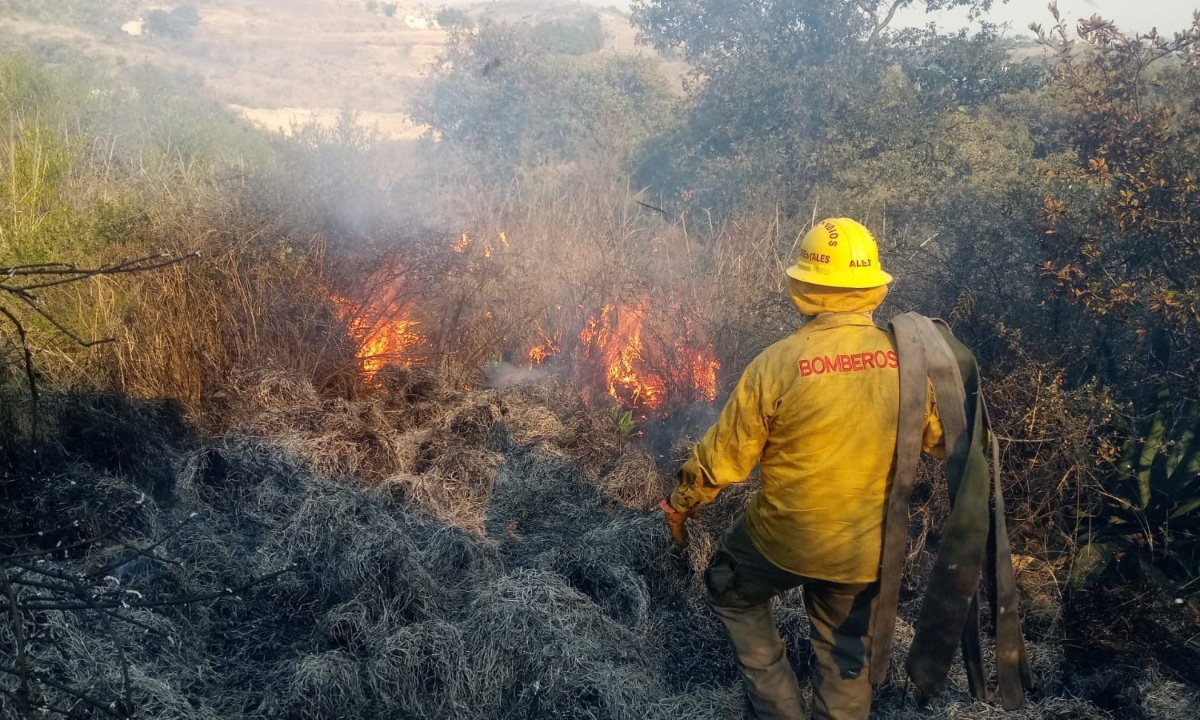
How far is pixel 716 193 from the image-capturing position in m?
12.0

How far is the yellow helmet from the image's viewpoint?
3115mm

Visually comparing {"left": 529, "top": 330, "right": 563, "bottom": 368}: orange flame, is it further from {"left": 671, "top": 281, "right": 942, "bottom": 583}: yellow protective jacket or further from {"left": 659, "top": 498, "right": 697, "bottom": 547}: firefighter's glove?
{"left": 671, "top": 281, "right": 942, "bottom": 583}: yellow protective jacket

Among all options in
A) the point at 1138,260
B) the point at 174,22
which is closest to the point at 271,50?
the point at 174,22

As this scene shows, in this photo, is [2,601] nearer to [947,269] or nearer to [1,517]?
[1,517]

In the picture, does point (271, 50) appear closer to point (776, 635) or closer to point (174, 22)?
point (174, 22)

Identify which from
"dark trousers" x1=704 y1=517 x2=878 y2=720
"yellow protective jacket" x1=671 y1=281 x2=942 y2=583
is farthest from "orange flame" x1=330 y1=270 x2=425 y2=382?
"yellow protective jacket" x1=671 y1=281 x2=942 y2=583

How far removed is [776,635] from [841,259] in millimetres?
1590

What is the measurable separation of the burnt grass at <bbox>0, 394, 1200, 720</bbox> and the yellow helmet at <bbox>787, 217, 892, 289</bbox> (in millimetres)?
1940

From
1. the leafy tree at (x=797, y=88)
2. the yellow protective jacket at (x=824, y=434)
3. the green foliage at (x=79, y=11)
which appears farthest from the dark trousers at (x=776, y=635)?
the green foliage at (x=79, y=11)

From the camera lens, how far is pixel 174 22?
2259cm

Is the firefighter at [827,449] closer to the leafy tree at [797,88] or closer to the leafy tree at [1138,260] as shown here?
the leafy tree at [1138,260]

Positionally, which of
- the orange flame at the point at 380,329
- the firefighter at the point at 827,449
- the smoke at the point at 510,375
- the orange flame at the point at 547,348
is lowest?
the smoke at the point at 510,375

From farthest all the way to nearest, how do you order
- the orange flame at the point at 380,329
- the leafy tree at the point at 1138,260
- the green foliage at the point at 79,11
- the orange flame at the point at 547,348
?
the green foliage at the point at 79,11, the orange flame at the point at 547,348, the orange flame at the point at 380,329, the leafy tree at the point at 1138,260

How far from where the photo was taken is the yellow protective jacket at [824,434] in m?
3.08
